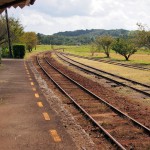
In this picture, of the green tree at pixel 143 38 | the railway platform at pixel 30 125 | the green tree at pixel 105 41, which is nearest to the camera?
the railway platform at pixel 30 125

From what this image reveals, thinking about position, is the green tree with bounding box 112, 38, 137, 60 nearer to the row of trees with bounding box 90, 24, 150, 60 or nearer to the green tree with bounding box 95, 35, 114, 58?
the row of trees with bounding box 90, 24, 150, 60

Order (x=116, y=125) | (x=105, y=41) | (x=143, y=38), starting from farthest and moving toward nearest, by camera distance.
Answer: (x=105, y=41), (x=143, y=38), (x=116, y=125)

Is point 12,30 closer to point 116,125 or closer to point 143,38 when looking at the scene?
point 143,38

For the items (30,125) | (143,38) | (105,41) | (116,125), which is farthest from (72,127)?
(105,41)

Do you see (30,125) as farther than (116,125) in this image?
No

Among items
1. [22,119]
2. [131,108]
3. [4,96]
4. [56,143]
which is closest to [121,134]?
[56,143]

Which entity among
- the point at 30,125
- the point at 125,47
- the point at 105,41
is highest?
the point at 30,125

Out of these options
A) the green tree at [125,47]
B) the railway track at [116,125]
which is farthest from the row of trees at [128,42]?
the railway track at [116,125]

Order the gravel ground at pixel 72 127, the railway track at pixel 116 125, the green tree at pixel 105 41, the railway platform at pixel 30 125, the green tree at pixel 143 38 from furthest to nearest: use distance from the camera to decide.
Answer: the green tree at pixel 105 41, the green tree at pixel 143 38, the railway track at pixel 116 125, the gravel ground at pixel 72 127, the railway platform at pixel 30 125

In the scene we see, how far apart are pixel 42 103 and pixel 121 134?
5382 millimetres

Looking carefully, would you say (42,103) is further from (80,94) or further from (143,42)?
(143,42)

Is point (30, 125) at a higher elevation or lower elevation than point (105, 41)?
higher

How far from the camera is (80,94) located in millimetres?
17969

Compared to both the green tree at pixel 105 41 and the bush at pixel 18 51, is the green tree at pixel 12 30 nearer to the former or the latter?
the bush at pixel 18 51
